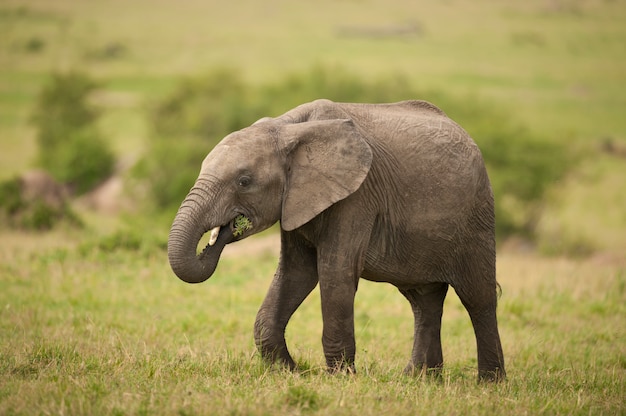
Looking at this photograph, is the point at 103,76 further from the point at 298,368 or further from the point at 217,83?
the point at 298,368

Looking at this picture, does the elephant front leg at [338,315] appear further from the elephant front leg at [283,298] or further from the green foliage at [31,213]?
the green foliage at [31,213]

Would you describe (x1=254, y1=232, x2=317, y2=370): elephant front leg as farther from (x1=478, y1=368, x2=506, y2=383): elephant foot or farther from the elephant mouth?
(x1=478, y1=368, x2=506, y2=383): elephant foot

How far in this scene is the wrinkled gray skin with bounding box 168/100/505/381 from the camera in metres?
7.57

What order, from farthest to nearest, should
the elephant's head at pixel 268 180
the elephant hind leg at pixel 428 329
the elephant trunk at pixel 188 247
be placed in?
Result: the elephant hind leg at pixel 428 329
the elephant's head at pixel 268 180
the elephant trunk at pixel 188 247

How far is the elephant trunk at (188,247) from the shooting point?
7145 millimetres

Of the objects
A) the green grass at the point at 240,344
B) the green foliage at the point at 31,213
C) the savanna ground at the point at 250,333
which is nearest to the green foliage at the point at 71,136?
the savanna ground at the point at 250,333

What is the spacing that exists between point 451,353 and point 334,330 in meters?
3.26

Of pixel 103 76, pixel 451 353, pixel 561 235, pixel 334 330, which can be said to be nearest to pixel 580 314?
pixel 451 353

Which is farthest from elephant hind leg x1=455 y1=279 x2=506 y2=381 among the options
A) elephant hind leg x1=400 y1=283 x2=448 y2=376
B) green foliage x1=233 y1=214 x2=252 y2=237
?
green foliage x1=233 y1=214 x2=252 y2=237

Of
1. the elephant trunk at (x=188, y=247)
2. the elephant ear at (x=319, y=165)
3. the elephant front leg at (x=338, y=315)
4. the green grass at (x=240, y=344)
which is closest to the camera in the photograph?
the green grass at (x=240, y=344)

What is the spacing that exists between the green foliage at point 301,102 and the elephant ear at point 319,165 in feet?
76.0

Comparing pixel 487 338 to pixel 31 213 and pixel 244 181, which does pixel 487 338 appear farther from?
pixel 31 213

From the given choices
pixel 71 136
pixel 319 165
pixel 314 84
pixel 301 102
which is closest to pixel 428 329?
pixel 319 165

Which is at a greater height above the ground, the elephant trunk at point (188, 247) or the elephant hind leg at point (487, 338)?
the elephant trunk at point (188, 247)
